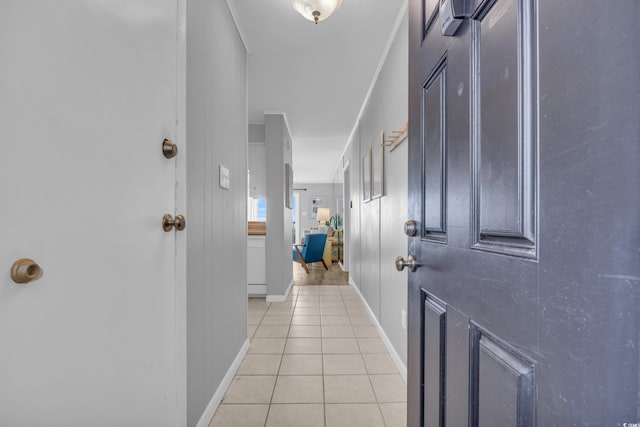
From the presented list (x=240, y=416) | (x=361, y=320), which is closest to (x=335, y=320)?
(x=361, y=320)

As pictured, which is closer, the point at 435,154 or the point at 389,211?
the point at 435,154

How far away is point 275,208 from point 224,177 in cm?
200

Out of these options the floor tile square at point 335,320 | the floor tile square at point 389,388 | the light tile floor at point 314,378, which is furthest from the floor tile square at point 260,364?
the floor tile square at point 335,320

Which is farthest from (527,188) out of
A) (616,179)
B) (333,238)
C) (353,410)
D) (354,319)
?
(333,238)

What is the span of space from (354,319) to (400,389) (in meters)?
1.29

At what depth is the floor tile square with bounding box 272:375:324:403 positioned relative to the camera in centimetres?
165

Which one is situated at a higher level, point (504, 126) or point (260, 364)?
point (504, 126)

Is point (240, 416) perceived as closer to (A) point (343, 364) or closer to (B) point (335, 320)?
(A) point (343, 364)

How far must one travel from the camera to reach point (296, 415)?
1.51 m

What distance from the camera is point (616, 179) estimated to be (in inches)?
12.8

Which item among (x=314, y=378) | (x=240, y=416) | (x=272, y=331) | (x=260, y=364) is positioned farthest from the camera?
(x=272, y=331)
